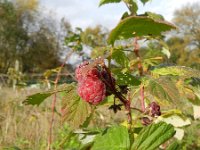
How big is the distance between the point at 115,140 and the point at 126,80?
11 centimetres

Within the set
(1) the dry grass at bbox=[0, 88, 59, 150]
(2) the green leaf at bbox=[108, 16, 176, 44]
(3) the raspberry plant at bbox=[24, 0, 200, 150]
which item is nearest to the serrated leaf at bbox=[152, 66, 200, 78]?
(3) the raspberry plant at bbox=[24, 0, 200, 150]

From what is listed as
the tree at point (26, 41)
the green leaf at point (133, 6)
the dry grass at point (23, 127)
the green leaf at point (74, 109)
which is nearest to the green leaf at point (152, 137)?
the green leaf at point (74, 109)

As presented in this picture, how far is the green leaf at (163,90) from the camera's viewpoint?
0.52 m

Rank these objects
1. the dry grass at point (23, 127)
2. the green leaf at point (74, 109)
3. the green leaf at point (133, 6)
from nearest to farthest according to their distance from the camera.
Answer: the green leaf at point (74, 109) < the green leaf at point (133, 6) < the dry grass at point (23, 127)

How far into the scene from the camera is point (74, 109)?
0.60 m

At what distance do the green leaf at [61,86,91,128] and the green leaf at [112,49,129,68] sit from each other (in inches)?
3.4

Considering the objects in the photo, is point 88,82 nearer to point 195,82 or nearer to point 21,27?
point 195,82

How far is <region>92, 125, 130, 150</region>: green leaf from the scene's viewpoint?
519 mm

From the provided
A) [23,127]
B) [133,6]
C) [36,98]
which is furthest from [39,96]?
[23,127]

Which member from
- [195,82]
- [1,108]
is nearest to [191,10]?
[1,108]

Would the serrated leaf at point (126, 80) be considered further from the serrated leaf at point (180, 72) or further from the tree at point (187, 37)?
the tree at point (187, 37)

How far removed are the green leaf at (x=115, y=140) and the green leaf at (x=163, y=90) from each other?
6 centimetres

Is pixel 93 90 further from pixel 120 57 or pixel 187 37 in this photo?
pixel 187 37

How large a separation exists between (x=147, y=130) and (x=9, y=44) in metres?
27.5
